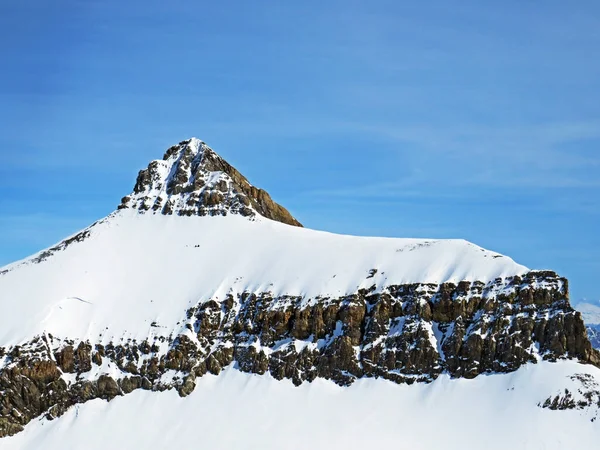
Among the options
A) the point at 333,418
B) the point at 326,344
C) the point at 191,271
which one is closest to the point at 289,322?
the point at 326,344

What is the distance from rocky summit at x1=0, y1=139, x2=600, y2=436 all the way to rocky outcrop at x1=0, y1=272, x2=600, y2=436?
21cm

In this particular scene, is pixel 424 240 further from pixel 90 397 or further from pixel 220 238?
pixel 90 397

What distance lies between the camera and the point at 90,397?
16462 centimetres

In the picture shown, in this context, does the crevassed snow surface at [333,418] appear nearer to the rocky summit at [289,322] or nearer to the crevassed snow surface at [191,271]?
the rocky summit at [289,322]

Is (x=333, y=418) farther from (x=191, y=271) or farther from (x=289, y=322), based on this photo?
(x=191, y=271)

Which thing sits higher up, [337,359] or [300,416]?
[337,359]

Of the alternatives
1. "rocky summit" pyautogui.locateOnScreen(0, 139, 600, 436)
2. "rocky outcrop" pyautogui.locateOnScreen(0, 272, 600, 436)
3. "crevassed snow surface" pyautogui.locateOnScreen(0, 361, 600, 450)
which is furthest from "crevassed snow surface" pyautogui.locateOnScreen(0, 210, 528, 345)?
"crevassed snow surface" pyautogui.locateOnScreen(0, 361, 600, 450)

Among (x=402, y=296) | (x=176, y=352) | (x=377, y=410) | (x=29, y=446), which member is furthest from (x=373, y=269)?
(x=29, y=446)

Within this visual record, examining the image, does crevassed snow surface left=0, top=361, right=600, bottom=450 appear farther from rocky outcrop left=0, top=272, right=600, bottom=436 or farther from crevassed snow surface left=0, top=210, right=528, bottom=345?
crevassed snow surface left=0, top=210, right=528, bottom=345

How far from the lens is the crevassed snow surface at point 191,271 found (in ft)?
554

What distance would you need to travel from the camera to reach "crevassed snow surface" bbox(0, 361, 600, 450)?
474ft

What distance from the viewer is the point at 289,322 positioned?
16725 cm

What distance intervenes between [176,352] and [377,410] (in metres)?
38.9

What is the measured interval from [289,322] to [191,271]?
91.8ft
